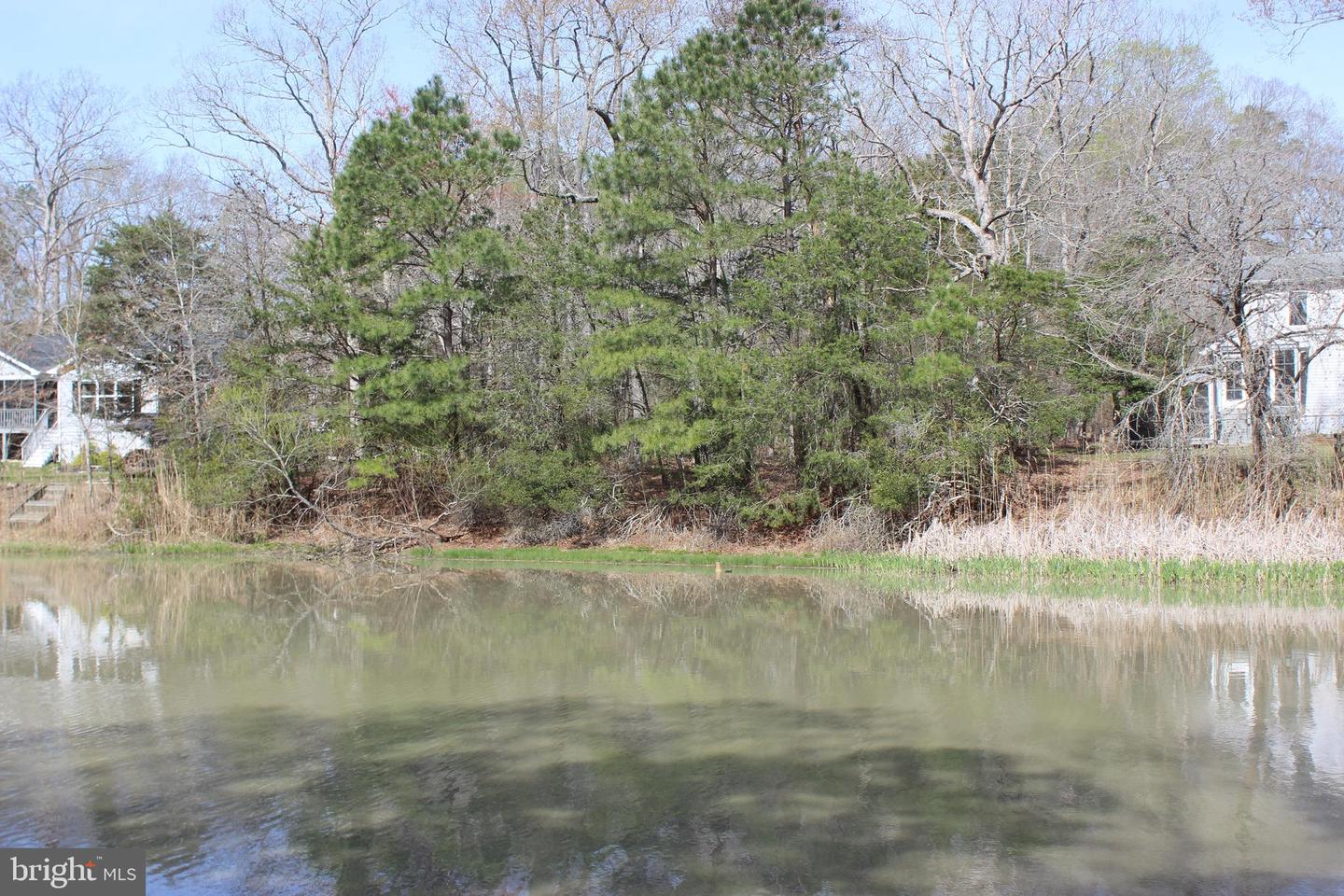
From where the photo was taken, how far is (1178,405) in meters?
18.4

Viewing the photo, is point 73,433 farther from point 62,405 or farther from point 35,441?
point 35,441

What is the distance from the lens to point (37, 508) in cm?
2425

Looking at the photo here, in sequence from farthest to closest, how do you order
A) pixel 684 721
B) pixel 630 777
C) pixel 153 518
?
pixel 153 518 → pixel 684 721 → pixel 630 777

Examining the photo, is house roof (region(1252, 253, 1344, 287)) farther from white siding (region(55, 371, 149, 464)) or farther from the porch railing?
the porch railing

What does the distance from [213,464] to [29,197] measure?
33629mm

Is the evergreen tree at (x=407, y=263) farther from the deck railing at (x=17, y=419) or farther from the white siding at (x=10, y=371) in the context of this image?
the white siding at (x=10, y=371)

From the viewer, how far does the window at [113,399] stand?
3069cm

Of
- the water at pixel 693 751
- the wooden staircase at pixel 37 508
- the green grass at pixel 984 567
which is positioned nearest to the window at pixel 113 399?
the wooden staircase at pixel 37 508

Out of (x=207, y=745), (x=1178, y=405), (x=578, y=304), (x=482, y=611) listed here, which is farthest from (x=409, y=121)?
(x=207, y=745)

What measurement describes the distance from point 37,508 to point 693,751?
22382mm

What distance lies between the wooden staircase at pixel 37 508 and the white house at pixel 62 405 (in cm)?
479

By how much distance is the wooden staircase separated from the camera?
23.7 meters

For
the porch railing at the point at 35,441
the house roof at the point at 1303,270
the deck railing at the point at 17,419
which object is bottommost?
the porch railing at the point at 35,441

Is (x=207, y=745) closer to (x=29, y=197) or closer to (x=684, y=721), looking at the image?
(x=684, y=721)
